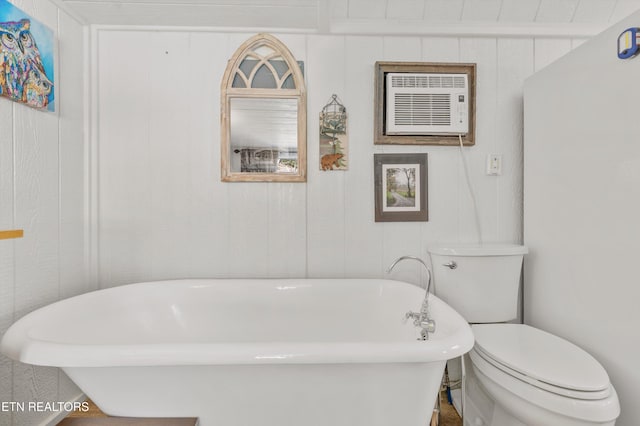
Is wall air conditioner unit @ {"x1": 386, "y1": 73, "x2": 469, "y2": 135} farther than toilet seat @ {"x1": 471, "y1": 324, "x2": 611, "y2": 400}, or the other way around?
wall air conditioner unit @ {"x1": 386, "y1": 73, "x2": 469, "y2": 135}

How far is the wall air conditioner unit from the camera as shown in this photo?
1710 millimetres

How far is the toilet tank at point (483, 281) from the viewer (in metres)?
1.53

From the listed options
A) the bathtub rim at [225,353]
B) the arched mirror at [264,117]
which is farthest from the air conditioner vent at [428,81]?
the bathtub rim at [225,353]

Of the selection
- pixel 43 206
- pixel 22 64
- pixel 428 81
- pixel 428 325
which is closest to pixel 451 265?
pixel 428 325

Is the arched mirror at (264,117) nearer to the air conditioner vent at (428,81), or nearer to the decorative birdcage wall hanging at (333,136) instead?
the decorative birdcage wall hanging at (333,136)

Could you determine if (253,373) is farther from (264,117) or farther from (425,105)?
(425,105)

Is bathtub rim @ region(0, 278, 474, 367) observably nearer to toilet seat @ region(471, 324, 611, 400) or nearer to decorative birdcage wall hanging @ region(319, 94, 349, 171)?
toilet seat @ region(471, 324, 611, 400)

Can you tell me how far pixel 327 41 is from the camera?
173 centimetres

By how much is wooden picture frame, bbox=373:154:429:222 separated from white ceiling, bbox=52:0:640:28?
739 millimetres

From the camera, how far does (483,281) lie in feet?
5.04

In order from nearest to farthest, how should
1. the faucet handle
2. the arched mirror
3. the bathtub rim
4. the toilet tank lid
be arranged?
the bathtub rim
the faucet handle
the toilet tank lid
the arched mirror

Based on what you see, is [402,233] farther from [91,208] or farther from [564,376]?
[91,208]

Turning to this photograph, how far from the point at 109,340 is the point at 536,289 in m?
1.94

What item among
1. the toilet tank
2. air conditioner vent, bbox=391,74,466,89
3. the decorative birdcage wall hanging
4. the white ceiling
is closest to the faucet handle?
the toilet tank
